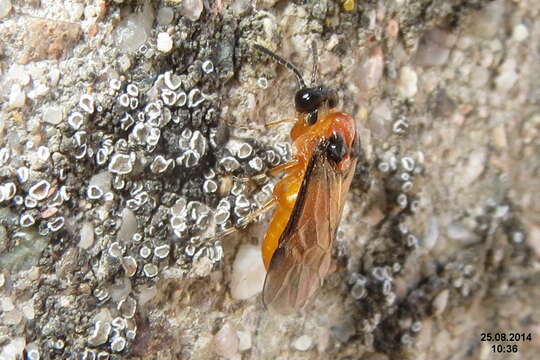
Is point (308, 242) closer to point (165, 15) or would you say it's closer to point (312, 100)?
point (312, 100)

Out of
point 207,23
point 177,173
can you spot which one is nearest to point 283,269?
point 177,173

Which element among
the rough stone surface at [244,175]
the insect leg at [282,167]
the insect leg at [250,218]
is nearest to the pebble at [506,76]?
the rough stone surface at [244,175]

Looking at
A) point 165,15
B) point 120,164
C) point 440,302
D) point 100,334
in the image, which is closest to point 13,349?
point 100,334

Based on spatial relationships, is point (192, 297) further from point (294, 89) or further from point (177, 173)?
point (294, 89)

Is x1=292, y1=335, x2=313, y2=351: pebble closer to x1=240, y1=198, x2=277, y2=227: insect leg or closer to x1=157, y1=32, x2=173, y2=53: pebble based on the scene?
x1=240, y1=198, x2=277, y2=227: insect leg

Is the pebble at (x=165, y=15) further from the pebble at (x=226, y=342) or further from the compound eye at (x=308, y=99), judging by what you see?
the pebble at (x=226, y=342)

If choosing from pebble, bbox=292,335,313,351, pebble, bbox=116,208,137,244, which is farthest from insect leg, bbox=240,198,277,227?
pebble, bbox=292,335,313,351
